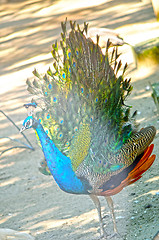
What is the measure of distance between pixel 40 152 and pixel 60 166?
8.43ft

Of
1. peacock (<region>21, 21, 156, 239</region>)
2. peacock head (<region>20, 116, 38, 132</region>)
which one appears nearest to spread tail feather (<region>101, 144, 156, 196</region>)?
peacock (<region>21, 21, 156, 239</region>)

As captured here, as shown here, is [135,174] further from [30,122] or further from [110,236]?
[30,122]

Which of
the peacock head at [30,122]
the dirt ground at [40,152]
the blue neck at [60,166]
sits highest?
the peacock head at [30,122]

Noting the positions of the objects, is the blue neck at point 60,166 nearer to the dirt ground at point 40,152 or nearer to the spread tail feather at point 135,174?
the spread tail feather at point 135,174

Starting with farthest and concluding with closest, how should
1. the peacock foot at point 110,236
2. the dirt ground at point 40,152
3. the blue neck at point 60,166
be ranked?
the dirt ground at point 40,152 < the peacock foot at point 110,236 < the blue neck at point 60,166

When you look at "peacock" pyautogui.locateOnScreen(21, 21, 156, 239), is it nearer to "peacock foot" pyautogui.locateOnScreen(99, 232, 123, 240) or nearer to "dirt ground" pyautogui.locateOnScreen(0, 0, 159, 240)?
"peacock foot" pyautogui.locateOnScreen(99, 232, 123, 240)

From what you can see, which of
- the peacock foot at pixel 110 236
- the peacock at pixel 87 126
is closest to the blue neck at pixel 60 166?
the peacock at pixel 87 126

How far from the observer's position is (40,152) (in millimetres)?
5637

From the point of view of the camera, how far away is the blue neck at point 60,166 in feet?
10.1

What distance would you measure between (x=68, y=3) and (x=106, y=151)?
10022 millimetres

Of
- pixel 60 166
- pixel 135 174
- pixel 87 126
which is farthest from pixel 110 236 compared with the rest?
pixel 87 126

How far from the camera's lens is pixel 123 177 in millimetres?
3176

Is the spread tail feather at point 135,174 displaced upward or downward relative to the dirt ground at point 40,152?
upward

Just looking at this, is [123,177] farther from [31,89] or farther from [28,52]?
[28,52]
